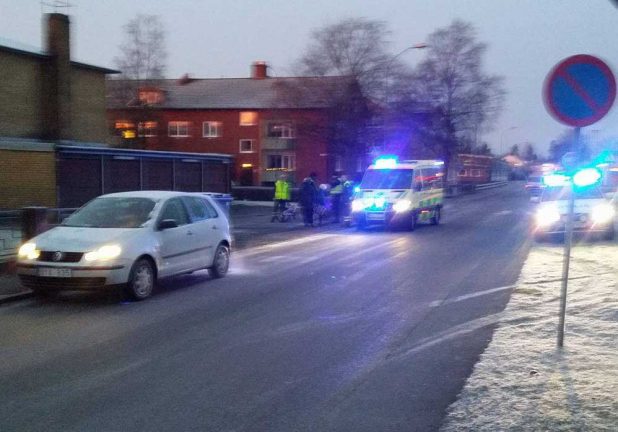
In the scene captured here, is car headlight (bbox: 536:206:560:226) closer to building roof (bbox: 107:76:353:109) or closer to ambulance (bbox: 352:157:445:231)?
ambulance (bbox: 352:157:445:231)

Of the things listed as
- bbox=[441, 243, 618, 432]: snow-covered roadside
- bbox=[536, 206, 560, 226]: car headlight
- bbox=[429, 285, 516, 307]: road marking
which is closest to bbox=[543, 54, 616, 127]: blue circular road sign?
bbox=[441, 243, 618, 432]: snow-covered roadside

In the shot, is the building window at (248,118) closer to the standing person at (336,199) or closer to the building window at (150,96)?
the building window at (150,96)

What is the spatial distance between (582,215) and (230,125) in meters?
49.1

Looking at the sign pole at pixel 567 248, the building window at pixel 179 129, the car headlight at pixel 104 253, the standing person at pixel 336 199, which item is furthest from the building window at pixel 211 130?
the sign pole at pixel 567 248

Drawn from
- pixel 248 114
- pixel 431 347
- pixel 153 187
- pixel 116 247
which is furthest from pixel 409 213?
pixel 248 114

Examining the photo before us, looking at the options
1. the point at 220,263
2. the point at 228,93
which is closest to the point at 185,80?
the point at 228,93

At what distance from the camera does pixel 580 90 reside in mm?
6652

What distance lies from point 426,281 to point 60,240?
5848mm

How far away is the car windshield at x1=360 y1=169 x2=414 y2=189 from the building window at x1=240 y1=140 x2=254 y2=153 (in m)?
41.1

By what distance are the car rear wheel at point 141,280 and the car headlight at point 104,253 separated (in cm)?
35

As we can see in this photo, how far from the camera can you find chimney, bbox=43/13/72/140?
108 ft

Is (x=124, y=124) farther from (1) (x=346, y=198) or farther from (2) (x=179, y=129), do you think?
(1) (x=346, y=198)

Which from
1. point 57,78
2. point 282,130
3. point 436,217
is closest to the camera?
point 436,217

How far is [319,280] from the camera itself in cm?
1230
